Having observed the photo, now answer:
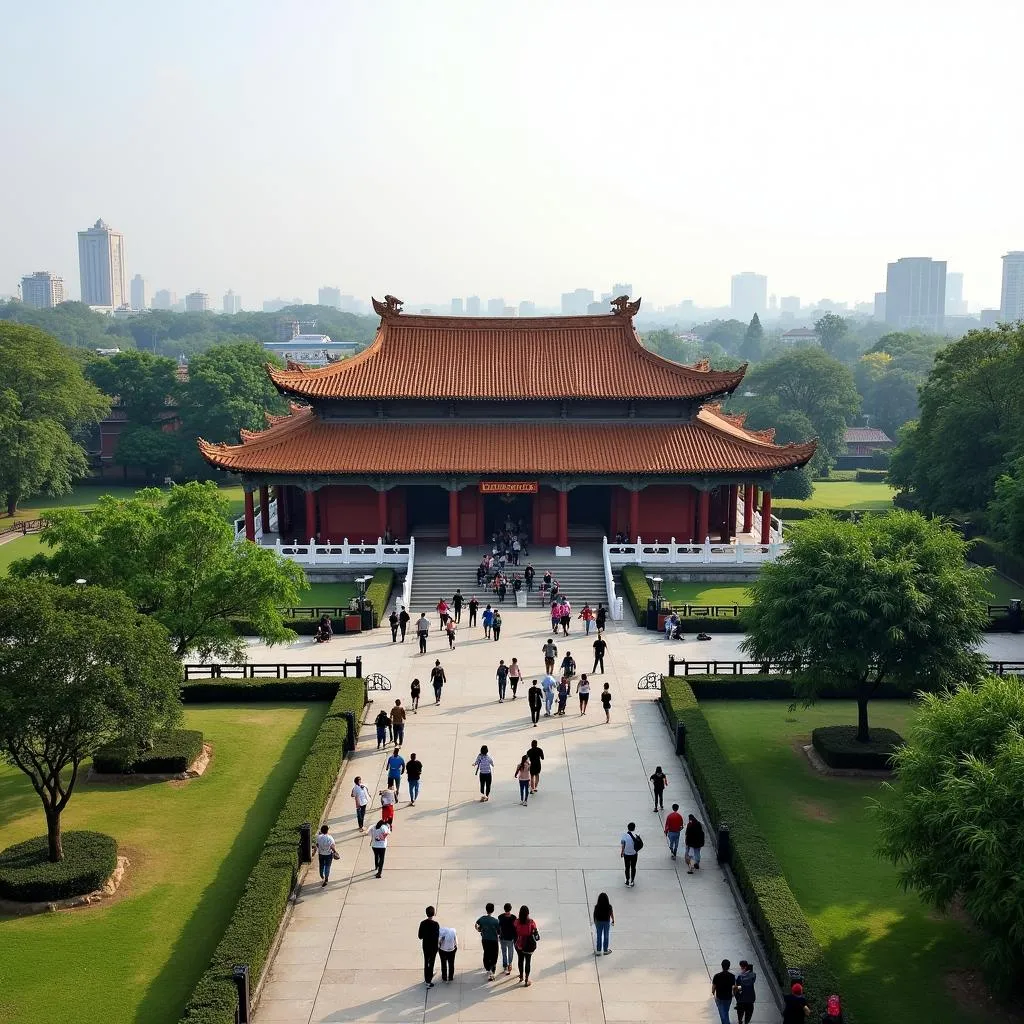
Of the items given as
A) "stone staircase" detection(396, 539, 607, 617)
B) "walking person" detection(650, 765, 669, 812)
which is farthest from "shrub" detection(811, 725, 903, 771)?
"stone staircase" detection(396, 539, 607, 617)

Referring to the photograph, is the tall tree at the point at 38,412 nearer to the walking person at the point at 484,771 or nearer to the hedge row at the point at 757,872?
the walking person at the point at 484,771

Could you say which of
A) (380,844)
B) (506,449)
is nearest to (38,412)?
(506,449)

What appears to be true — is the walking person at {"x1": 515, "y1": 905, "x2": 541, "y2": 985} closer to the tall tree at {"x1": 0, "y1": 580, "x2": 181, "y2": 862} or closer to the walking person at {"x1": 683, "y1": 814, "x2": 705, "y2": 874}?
the walking person at {"x1": 683, "y1": 814, "x2": 705, "y2": 874}

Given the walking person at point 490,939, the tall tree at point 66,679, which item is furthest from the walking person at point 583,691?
the walking person at point 490,939

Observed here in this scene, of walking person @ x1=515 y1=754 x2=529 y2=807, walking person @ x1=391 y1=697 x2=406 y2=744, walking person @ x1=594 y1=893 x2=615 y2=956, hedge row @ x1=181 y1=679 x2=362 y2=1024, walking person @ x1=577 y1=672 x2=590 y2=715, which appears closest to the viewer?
hedge row @ x1=181 y1=679 x2=362 y2=1024

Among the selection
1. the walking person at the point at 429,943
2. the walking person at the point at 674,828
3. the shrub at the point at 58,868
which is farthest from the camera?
the walking person at the point at 674,828

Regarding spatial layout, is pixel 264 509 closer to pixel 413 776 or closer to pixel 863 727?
pixel 413 776

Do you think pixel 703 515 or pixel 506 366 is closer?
pixel 703 515
